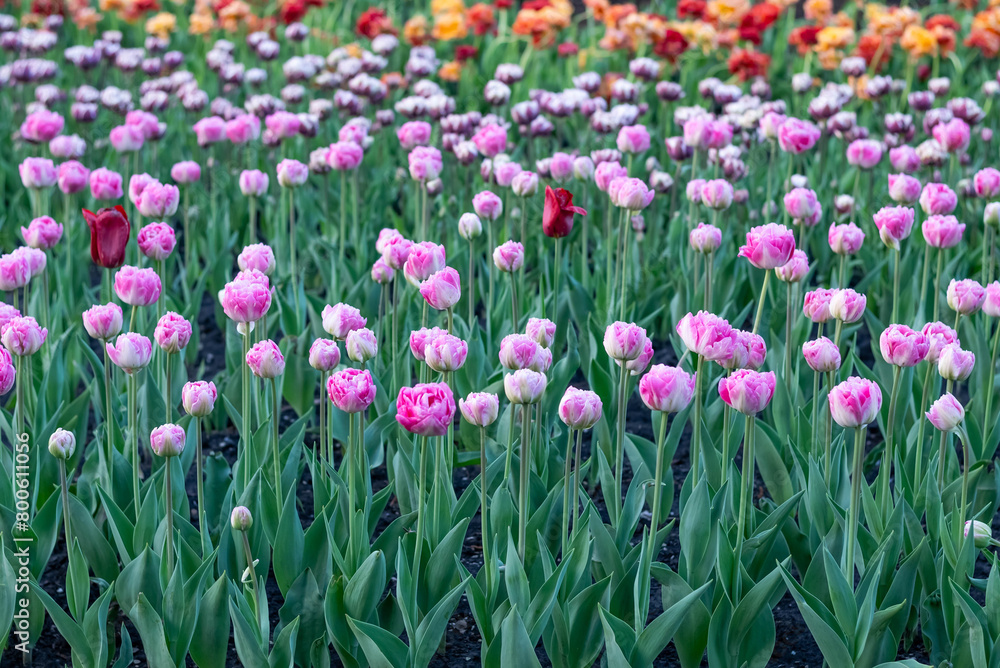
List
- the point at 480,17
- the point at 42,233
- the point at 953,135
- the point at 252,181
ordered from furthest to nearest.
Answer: the point at 480,17 < the point at 953,135 < the point at 252,181 < the point at 42,233

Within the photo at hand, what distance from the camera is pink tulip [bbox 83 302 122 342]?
2072 millimetres

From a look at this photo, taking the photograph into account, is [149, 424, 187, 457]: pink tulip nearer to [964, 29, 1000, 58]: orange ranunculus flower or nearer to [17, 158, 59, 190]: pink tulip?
[17, 158, 59, 190]: pink tulip

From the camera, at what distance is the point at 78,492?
2221 millimetres

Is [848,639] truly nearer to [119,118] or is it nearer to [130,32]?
[119,118]

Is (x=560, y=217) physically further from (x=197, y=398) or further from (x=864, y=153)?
(x=864, y=153)

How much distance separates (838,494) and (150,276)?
54.4 inches

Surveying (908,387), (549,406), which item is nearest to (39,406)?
(549,406)

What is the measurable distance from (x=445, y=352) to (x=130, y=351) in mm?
535

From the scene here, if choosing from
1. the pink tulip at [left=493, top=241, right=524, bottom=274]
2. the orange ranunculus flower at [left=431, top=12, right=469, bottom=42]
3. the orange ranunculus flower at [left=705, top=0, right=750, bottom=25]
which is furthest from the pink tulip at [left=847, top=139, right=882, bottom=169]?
the orange ranunculus flower at [left=431, top=12, right=469, bottom=42]

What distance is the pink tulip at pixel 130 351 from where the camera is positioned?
1.92 metres

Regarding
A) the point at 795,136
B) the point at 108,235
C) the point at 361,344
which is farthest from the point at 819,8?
the point at 361,344

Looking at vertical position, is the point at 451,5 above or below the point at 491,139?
below

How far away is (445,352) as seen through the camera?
1815 mm

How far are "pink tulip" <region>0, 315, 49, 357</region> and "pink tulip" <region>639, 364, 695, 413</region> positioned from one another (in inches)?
41.4
